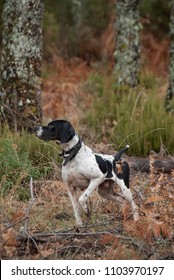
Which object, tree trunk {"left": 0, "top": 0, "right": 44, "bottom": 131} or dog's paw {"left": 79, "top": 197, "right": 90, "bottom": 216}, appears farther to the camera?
tree trunk {"left": 0, "top": 0, "right": 44, "bottom": 131}

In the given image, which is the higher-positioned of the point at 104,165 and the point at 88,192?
the point at 104,165

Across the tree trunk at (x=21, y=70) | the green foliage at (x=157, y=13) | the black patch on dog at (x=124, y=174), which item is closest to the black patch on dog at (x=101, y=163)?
the black patch on dog at (x=124, y=174)

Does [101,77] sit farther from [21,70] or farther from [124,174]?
[124,174]

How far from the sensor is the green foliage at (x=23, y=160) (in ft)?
29.8

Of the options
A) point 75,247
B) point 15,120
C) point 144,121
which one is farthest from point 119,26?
point 75,247

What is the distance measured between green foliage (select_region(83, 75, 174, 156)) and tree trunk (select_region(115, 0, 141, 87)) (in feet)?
1.74

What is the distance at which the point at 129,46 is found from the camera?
15.3m

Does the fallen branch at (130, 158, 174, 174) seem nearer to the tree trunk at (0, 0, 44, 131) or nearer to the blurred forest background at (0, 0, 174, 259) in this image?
the blurred forest background at (0, 0, 174, 259)

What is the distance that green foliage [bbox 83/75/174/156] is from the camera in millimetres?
11344

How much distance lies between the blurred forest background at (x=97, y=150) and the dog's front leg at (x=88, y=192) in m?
A: 0.22

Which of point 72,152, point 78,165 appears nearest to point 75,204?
point 78,165

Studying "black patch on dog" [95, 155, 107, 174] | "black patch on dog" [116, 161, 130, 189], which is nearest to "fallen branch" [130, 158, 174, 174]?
"black patch on dog" [116, 161, 130, 189]

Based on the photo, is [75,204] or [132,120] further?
[132,120]

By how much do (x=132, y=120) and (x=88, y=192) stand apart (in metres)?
4.18
